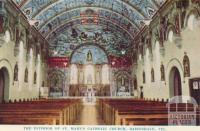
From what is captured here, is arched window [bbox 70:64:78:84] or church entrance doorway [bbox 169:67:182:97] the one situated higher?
arched window [bbox 70:64:78:84]

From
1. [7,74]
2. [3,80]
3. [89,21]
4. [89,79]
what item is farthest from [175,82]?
[89,79]

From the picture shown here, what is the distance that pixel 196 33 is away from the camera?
8.68 metres

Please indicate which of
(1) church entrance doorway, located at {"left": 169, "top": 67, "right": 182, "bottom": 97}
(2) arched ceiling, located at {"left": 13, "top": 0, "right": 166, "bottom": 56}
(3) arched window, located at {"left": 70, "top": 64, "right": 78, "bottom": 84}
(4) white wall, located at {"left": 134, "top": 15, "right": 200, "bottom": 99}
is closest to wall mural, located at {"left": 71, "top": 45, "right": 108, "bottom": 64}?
(3) arched window, located at {"left": 70, "top": 64, "right": 78, "bottom": 84}

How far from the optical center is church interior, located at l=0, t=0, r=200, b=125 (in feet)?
22.0

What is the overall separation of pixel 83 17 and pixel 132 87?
6.83m

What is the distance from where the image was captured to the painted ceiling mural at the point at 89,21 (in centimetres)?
1493

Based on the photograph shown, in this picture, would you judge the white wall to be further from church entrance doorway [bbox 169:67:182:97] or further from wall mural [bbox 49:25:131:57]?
wall mural [bbox 49:25:131:57]

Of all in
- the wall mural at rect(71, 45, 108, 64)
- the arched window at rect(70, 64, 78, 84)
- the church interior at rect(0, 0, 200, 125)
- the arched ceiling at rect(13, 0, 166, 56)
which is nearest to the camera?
the church interior at rect(0, 0, 200, 125)

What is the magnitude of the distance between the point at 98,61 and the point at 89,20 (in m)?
4.47

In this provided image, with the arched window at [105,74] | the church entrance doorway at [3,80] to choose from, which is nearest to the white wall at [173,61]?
the arched window at [105,74]

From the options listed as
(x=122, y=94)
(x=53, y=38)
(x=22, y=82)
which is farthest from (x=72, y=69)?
(x=22, y=82)

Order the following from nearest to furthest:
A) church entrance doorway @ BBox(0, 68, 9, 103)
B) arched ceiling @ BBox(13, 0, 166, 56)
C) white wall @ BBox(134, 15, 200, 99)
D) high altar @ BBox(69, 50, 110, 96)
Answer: white wall @ BBox(134, 15, 200, 99)
church entrance doorway @ BBox(0, 68, 9, 103)
arched ceiling @ BBox(13, 0, 166, 56)
high altar @ BBox(69, 50, 110, 96)

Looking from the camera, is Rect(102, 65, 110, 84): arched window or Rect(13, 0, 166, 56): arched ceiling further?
Rect(102, 65, 110, 84): arched window

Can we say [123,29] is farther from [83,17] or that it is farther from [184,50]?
[184,50]
